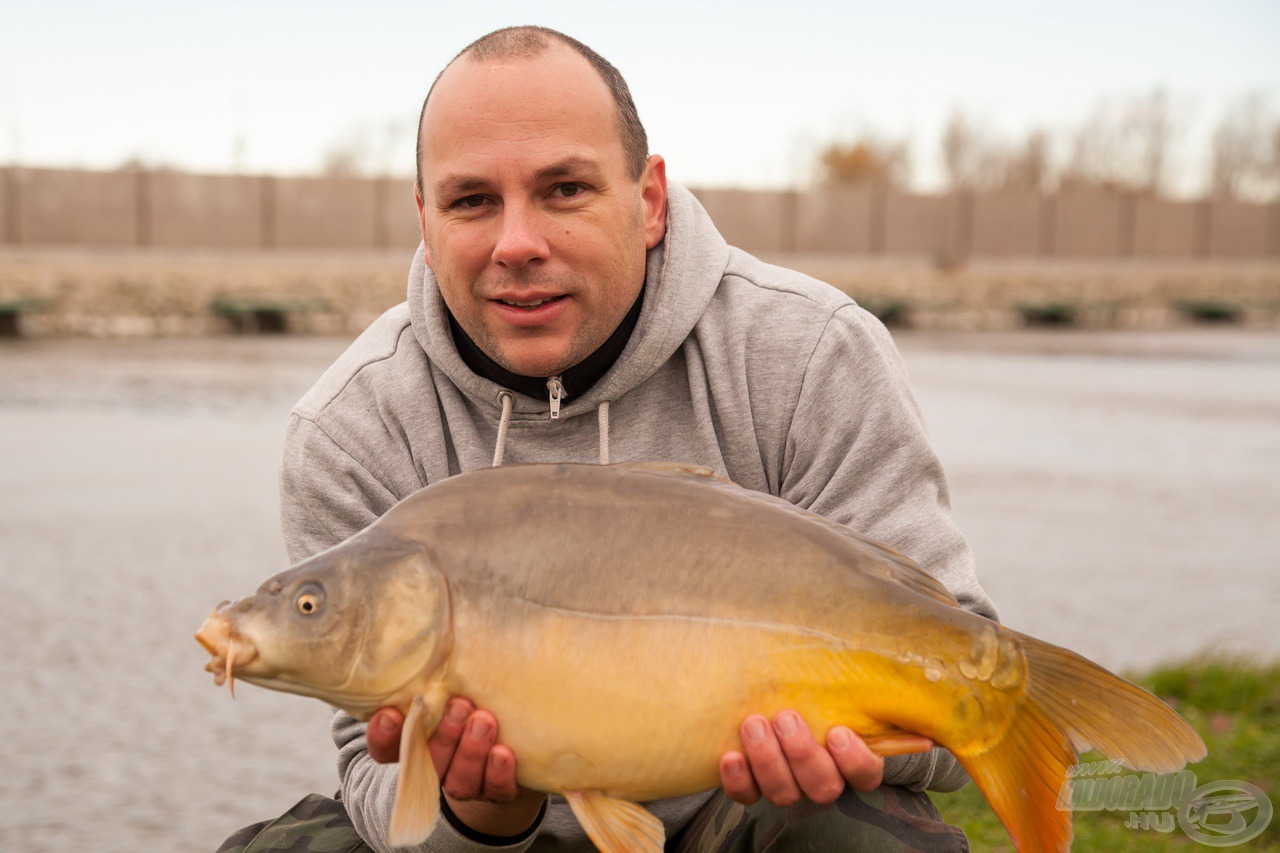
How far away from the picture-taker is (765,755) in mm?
2211

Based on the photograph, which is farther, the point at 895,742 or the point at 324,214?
the point at 324,214

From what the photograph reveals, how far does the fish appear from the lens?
2.16 meters

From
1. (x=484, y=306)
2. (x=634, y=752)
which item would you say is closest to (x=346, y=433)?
(x=484, y=306)

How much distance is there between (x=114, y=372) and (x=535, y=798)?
16862 millimetres

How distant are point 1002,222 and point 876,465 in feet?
147

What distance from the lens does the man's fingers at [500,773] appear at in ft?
7.29

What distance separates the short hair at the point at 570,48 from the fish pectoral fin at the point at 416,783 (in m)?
1.32

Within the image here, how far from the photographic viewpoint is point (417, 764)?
217 cm

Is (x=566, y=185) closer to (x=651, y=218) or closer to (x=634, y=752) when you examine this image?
(x=651, y=218)

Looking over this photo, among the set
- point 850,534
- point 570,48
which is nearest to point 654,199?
point 570,48

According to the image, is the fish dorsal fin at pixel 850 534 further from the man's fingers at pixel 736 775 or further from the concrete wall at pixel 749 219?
the concrete wall at pixel 749 219

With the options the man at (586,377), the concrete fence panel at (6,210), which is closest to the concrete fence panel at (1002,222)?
the concrete fence panel at (6,210)

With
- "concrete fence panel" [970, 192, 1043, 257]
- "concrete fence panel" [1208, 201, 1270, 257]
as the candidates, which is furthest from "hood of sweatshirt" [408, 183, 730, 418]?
"concrete fence panel" [1208, 201, 1270, 257]

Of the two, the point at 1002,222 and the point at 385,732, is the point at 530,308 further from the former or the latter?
the point at 1002,222
